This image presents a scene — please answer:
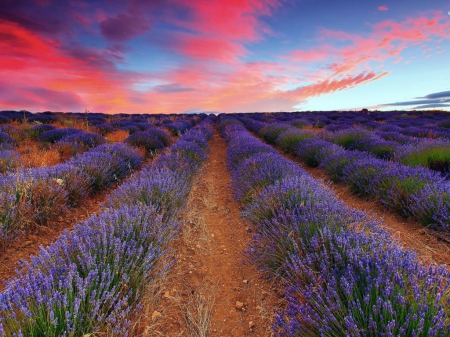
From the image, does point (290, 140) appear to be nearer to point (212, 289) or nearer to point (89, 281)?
point (212, 289)

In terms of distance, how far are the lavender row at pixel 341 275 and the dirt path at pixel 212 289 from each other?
0.27 metres

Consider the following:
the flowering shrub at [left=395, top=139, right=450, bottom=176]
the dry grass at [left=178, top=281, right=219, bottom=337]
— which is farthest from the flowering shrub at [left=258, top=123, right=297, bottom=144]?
the dry grass at [left=178, top=281, right=219, bottom=337]

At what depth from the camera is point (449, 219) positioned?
321cm

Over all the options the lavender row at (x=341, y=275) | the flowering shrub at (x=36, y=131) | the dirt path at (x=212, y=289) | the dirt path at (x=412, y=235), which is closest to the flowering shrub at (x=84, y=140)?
the flowering shrub at (x=36, y=131)

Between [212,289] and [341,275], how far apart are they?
4.37 feet

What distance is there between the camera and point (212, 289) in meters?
2.60

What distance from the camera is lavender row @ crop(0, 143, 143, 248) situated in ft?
10.2

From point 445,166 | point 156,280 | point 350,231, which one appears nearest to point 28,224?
point 156,280

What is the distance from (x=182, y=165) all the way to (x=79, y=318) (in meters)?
4.10

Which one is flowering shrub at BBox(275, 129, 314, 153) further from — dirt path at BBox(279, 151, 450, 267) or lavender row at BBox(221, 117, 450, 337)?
lavender row at BBox(221, 117, 450, 337)

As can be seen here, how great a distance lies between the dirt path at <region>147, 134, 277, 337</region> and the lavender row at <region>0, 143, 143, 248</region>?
6.49ft

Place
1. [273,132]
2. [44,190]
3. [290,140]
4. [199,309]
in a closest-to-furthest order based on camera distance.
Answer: [199,309] < [44,190] < [290,140] < [273,132]

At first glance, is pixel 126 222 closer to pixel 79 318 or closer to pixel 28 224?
pixel 79 318

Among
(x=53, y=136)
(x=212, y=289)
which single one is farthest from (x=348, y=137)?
(x=53, y=136)
